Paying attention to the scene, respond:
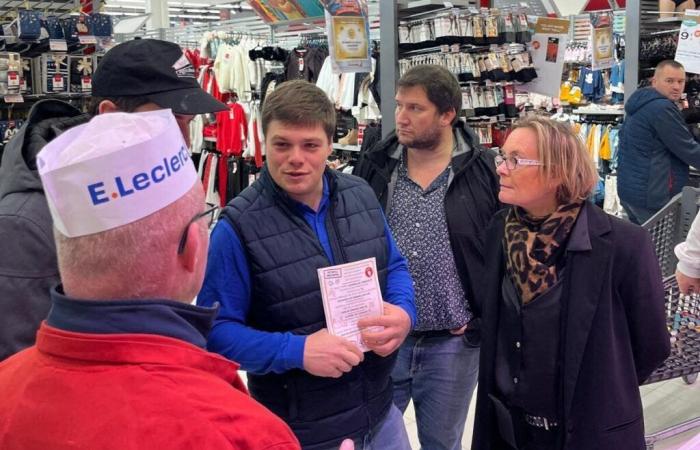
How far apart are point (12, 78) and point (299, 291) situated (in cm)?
535

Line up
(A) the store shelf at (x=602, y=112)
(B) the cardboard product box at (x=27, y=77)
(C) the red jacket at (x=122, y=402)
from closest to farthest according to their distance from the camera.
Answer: (C) the red jacket at (x=122, y=402) < (B) the cardboard product box at (x=27, y=77) < (A) the store shelf at (x=602, y=112)

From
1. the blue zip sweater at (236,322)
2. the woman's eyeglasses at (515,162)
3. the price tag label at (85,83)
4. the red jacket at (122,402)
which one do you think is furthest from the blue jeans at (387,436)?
the price tag label at (85,83)

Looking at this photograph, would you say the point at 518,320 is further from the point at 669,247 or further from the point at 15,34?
the point at 15,34

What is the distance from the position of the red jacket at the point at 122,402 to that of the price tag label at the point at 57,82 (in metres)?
6.21

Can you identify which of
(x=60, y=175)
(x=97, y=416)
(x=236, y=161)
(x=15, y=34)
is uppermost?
(x=15, y=34)

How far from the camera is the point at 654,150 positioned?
5.36 meters

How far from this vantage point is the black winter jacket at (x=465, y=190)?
2484 mm

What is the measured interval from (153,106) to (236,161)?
19.9ft

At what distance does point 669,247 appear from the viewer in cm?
321

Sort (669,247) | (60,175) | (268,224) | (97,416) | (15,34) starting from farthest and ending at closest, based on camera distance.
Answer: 1. (15,34)
2. (669,247)
3. (268,224)
4. (60,175)
5. (97,416)

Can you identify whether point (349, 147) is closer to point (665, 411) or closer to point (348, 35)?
point (348, 35)

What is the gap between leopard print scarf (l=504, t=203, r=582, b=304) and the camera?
206 centimetres

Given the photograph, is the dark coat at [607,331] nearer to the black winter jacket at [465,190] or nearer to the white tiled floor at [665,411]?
the black winter jacket at [465,190]

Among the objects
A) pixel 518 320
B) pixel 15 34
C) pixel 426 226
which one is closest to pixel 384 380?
pixel 518 320
